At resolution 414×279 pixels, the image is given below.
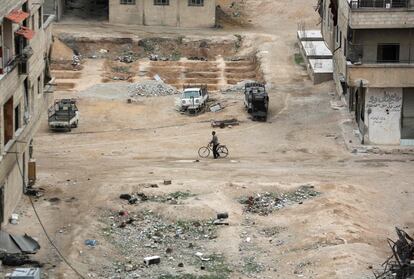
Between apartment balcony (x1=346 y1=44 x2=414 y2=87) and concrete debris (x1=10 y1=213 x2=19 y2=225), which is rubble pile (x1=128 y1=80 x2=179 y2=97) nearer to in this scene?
apartment balcony (x1=346 y1=44 x2=414 y2=87)

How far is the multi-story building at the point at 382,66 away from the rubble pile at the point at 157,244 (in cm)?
1632

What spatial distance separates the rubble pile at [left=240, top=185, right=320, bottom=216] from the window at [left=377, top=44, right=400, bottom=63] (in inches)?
506

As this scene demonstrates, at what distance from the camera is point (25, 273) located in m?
38.9

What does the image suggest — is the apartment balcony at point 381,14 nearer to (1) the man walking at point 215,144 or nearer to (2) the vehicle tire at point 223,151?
(2) the vehicle tire at point 223,151

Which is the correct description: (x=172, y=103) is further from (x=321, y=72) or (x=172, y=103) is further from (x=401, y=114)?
(x=401, y=114)

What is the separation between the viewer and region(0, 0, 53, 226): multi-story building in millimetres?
44938

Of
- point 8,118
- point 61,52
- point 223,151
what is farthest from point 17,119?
point 61,52

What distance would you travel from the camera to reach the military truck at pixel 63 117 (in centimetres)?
6400

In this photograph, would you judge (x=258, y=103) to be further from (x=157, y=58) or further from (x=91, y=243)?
(x=91, y=243)

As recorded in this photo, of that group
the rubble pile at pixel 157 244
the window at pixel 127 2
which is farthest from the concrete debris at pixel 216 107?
the rubble pile at pixel 157 244

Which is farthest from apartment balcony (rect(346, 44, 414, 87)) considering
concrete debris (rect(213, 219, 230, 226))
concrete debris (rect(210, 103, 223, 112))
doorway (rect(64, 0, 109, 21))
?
doorway (rect(64, 0, 109, 21))

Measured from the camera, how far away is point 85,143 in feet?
204

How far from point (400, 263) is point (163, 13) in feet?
166

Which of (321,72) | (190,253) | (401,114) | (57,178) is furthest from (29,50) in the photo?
(321,72)
